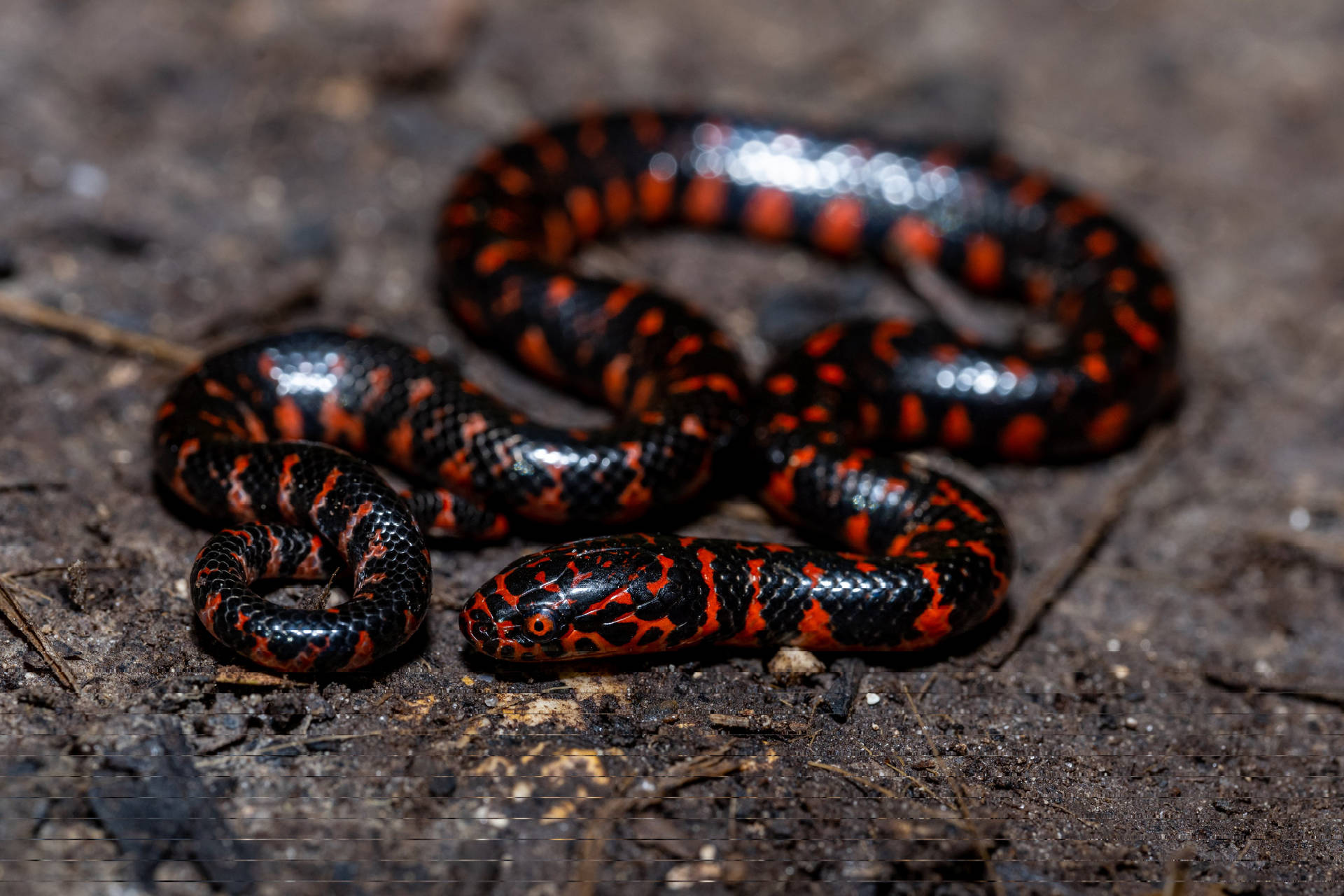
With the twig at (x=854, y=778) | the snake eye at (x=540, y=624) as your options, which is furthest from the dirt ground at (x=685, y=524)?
the snake eye at (x=540, y=624)

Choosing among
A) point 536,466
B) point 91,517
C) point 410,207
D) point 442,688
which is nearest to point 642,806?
point 442,688

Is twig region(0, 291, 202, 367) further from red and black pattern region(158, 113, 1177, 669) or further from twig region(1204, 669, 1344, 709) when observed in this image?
twig region(1204, 669, 1344, 709)

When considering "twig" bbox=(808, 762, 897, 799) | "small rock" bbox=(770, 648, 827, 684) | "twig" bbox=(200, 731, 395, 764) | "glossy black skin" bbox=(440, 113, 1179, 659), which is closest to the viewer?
"twig" bbox=(200, 731, 395, 764)

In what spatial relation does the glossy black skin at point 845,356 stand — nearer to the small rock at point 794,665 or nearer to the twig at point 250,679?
the small rock at point 794,665

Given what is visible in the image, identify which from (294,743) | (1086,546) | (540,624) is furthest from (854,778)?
(1086,546)

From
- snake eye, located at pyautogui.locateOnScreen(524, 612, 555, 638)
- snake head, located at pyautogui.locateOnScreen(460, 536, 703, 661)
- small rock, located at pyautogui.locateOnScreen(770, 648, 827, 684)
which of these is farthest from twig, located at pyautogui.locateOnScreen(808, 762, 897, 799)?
snake eye, located at pyautogui.locateOnScreen(524, 612, 555, 638)

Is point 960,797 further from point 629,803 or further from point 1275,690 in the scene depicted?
point 1275,690
